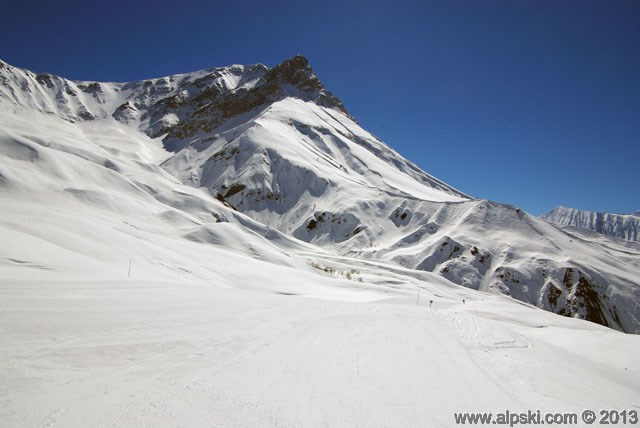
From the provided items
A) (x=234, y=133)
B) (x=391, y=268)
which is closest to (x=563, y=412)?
(x=391, y=268)

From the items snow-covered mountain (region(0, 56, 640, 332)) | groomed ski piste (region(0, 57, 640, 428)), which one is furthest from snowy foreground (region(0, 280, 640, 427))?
snow-covered mountain (region(0, 56, 640, 332))

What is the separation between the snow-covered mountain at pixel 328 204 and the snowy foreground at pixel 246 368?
5.31m

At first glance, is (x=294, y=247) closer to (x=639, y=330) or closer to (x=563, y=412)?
(x=563, y=412)

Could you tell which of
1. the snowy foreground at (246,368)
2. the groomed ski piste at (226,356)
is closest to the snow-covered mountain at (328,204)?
the groomed ski piste at (226,356)

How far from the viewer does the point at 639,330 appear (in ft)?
195

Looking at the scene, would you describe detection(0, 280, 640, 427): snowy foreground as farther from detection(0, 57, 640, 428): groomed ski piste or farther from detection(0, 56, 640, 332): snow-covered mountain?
detection(0, 56, 640, 332): snow-covered mountain

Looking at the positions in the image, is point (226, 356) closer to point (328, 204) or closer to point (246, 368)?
point (246, 368)

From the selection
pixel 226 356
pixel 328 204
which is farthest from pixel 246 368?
pixel 328 204

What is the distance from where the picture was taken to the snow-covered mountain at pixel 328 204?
39.1 metres

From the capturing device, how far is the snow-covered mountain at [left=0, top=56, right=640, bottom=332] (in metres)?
39.1

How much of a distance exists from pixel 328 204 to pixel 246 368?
90.4 meters

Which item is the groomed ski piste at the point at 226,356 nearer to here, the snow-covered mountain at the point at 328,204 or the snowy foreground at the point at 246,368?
the snowy foreground at the point at 246,368

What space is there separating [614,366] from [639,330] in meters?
71.3

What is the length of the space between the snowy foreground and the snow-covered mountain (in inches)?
209
